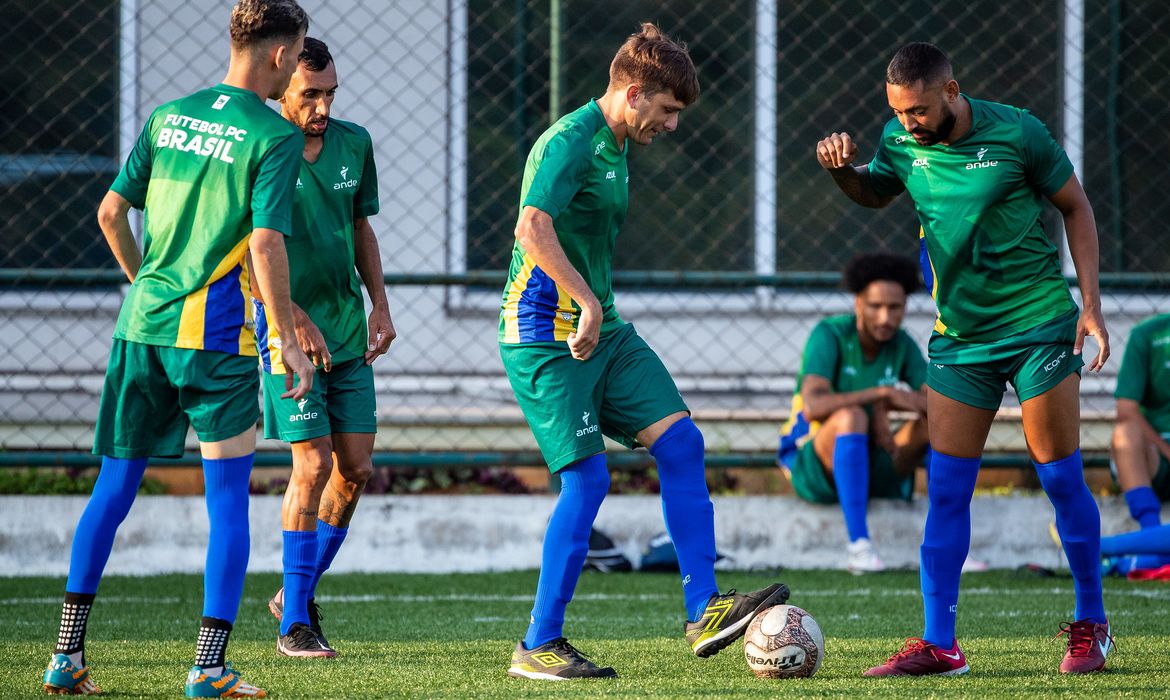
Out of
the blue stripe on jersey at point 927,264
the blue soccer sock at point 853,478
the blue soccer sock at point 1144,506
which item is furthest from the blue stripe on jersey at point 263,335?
the blue soccer sock at point 1144,506

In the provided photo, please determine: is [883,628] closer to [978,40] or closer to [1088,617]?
[1088,617]

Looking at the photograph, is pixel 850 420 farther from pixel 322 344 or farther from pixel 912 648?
pixel 322 344

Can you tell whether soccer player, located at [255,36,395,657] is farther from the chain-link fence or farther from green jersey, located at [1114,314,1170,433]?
green jersey, located at [1114,314,1170,433]

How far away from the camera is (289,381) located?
4.00 m

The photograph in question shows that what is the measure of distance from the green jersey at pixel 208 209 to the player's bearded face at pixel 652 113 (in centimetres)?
107

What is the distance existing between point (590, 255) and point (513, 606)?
92.8 inches

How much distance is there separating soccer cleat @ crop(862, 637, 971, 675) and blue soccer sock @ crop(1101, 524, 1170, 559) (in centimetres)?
300

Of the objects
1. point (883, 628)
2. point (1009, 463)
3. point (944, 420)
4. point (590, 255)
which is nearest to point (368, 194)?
point (590, 255)

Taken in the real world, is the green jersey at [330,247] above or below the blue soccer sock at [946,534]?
above

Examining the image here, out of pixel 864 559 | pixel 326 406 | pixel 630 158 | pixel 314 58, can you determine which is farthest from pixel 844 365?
pixel 314 58

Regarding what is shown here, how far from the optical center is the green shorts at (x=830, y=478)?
7.60 m

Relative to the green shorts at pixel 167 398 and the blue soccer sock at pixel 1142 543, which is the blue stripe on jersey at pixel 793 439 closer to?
the blue soccer sock at pixel 1142 543

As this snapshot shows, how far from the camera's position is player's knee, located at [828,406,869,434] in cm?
751

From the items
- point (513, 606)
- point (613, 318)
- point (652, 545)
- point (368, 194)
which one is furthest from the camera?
point (652, 545)
